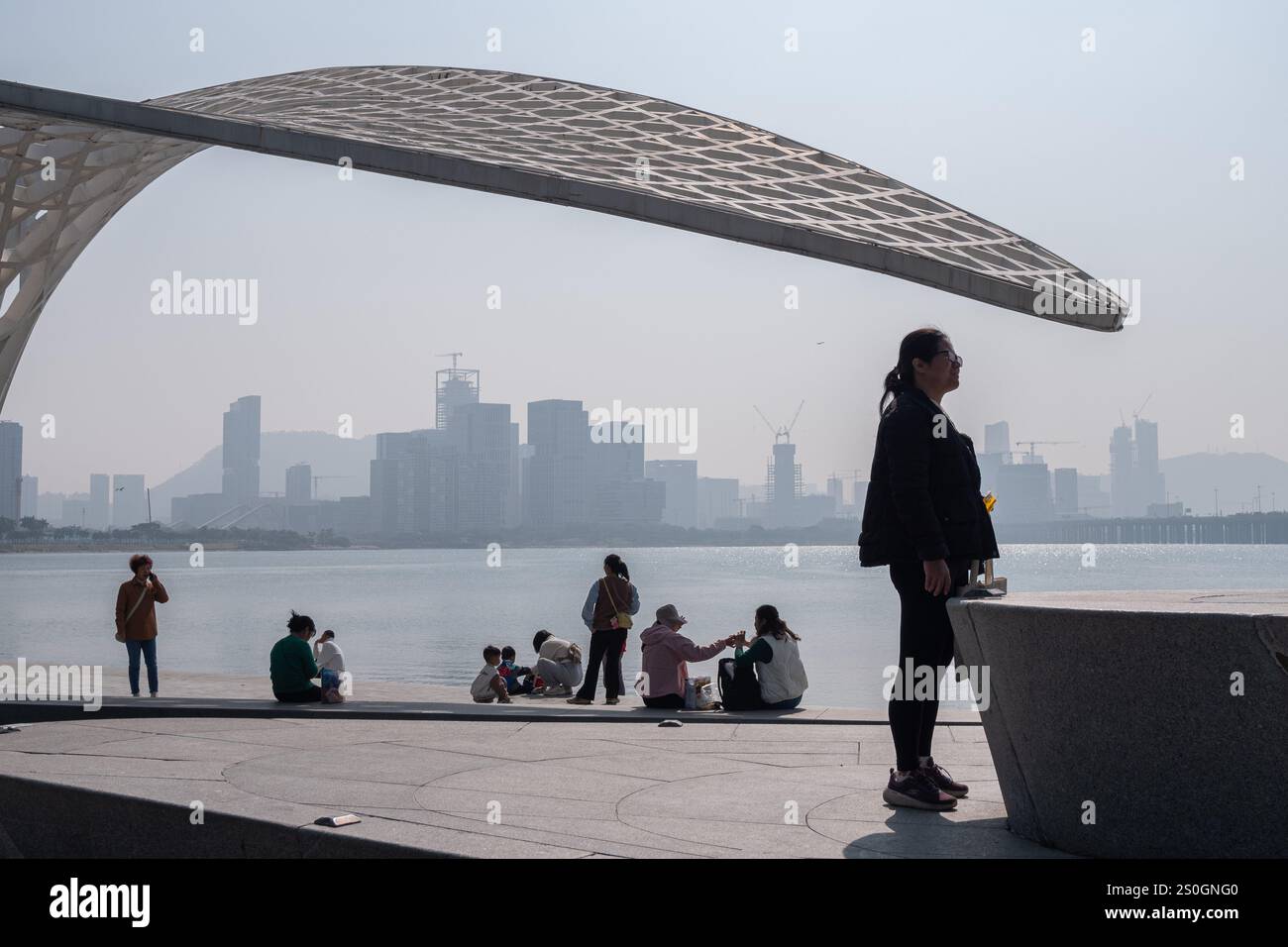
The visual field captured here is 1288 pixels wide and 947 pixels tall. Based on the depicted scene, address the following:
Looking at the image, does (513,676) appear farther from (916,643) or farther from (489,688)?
(916,643)

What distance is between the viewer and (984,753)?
7430 mm

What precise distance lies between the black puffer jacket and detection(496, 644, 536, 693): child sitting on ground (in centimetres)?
980

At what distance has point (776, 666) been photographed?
1073 cm

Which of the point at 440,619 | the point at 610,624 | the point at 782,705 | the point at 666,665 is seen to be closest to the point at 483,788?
the point at 782,705

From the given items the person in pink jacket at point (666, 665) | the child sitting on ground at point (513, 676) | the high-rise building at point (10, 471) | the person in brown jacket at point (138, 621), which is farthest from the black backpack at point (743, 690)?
Result: the high-rise building at point (10, 471)

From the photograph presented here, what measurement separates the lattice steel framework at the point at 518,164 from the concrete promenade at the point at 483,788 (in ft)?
14.2

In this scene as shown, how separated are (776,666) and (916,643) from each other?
5479mm

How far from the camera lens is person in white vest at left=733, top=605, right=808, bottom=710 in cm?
1071

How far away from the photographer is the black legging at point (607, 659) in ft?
42.3

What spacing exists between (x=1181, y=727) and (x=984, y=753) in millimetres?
3524

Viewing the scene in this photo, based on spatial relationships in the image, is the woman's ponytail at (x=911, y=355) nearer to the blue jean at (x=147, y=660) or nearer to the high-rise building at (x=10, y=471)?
the blue jean at (x=147, y=660)

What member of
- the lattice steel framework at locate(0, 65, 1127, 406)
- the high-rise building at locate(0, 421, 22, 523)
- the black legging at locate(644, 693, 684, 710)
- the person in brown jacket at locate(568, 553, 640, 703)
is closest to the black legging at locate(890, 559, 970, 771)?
the lattice steel framework at locate(0, 65, 1127, 406)
